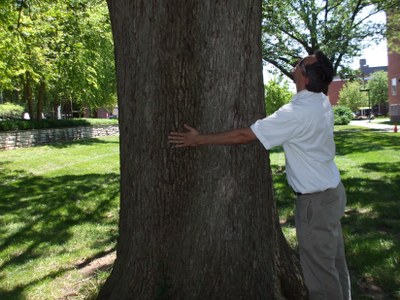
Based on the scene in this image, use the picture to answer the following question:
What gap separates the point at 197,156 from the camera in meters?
3.42

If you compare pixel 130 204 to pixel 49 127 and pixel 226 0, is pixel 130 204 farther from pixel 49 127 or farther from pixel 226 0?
pixel 49 127

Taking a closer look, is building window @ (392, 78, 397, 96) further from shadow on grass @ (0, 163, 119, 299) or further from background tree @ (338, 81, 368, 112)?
shadow on grass @ (0, 163, 119, 299)

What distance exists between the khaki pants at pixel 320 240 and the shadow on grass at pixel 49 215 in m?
3.09

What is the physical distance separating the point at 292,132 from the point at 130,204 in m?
1.41

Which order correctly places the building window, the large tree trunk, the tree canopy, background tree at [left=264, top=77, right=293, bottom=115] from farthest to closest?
the building window
background tree at [left=264, top=77, right=293, bottom=115]
the tree canopy
the large tree trunk

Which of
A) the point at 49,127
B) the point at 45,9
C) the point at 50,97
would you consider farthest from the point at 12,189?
the point at 50,97

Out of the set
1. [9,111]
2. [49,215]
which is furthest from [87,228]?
[9,111]

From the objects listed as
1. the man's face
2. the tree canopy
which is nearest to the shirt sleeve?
the man's face

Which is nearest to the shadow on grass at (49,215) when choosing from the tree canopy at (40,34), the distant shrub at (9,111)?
the tree canopy at (40,34)

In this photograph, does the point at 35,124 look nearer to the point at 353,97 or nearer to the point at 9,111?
the point at 9,111

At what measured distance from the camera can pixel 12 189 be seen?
11586 mm

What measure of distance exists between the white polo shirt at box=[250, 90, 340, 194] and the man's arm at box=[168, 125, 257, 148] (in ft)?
0.26

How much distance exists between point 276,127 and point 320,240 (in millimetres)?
855

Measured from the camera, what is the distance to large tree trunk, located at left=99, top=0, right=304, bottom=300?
331 centimetres
